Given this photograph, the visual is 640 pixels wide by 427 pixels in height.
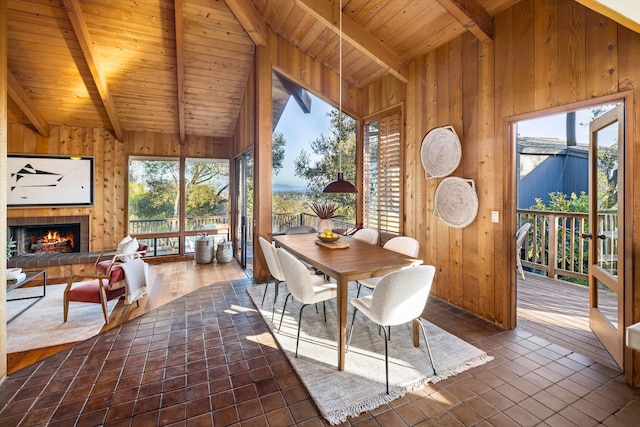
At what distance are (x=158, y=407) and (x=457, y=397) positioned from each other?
194 cm

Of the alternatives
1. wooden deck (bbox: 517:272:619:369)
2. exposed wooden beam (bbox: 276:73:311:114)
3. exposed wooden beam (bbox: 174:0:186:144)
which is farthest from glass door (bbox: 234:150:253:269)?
wooden deck (bbox: 517:272:619:369)

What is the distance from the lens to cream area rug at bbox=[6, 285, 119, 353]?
2.80 m

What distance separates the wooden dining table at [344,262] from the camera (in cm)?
221

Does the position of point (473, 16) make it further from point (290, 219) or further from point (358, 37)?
point (290, 219)

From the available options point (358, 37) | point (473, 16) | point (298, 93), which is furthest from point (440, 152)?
point (298, 93)

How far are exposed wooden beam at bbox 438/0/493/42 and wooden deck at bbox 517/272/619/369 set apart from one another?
116 inches

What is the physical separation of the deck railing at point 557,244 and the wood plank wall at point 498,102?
6.02 ft

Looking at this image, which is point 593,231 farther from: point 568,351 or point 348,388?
point 348,388

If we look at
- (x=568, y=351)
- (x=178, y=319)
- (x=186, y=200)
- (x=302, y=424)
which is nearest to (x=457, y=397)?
(x=302, y=424)

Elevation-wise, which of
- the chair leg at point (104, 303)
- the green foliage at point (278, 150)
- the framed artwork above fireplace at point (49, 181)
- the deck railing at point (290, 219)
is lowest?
the chair leg at point (104, 303)

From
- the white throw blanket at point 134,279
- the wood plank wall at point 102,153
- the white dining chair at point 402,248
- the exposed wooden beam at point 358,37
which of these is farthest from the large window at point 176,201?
the white dining chair at point 402,248

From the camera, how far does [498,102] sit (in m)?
3.01

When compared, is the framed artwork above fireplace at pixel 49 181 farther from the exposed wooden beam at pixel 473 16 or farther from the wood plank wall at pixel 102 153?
the exposed wooden beam at pixel 473 16

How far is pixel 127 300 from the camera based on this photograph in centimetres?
336
